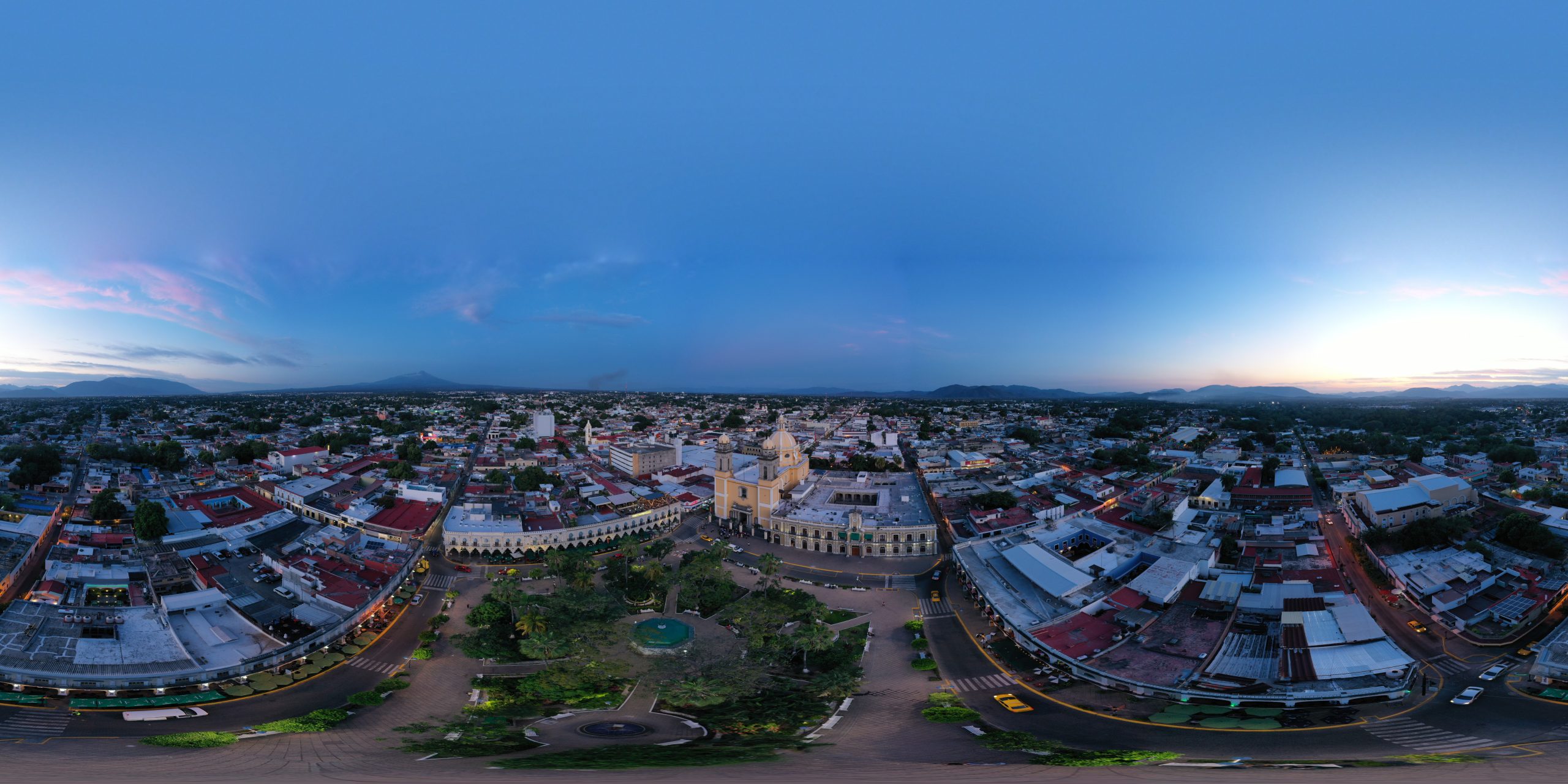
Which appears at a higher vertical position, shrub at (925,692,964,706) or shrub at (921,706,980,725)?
shrub at (921,706,980,725)

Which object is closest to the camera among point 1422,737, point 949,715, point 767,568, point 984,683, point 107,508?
point 1422,737

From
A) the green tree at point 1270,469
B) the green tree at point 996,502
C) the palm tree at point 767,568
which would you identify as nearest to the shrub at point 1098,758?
the palm tree at point 767,568

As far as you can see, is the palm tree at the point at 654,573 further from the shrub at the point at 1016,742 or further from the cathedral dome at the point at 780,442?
the cathedral dome at the point at 780,442

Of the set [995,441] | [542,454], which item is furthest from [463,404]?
[995,441]

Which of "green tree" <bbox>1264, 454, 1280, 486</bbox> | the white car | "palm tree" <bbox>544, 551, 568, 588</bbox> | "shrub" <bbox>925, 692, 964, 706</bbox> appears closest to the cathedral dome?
"palm tree" <bbox>544, 551, 568, 588</bbox>

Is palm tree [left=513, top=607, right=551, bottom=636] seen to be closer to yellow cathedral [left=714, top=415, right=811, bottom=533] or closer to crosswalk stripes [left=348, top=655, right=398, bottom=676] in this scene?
crosswalk stripes [left=348, top=655, right=398, bottom=676]

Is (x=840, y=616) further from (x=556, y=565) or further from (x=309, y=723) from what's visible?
(x=309, y=723)

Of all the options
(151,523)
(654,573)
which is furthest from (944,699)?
(151,523)
